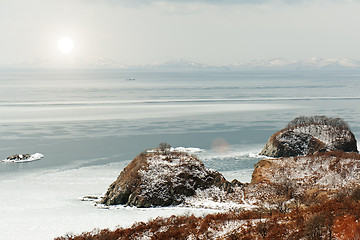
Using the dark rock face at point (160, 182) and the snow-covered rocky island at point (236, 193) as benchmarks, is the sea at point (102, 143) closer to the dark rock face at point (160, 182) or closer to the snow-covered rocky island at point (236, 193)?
the dark rock face at point (160, 182)

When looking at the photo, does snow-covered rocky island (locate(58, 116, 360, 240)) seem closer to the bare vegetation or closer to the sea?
the bare vegetation

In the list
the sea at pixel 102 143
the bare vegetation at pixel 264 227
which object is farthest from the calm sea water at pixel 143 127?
the bare vegetation at pixel 264 227

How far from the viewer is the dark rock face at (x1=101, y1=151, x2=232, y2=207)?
36281 mm

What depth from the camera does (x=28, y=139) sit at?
6781 centimetres

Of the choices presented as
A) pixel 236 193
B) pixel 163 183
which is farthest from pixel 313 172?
pixel 163 183

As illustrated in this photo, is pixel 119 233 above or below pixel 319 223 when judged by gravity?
→ below

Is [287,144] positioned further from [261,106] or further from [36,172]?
[261,106]

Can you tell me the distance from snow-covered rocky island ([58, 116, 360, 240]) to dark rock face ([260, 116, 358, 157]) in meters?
11.8

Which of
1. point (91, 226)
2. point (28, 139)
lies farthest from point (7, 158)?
point (91, 226)

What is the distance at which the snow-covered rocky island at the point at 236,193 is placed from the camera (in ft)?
74.2

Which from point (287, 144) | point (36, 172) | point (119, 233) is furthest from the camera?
point (287, 144)

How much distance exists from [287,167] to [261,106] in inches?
3016

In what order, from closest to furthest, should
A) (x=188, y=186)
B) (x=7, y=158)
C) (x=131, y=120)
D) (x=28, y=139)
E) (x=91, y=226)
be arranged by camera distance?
(x=91, y=226)
(x=188, y=186)
(x=7, y=158)
(x=28, y=139)
(x=131, y=120)

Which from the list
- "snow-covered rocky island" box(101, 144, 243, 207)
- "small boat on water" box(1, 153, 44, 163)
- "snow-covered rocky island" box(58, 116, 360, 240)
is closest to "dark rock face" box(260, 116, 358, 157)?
"snow-covered rocky island" box(58, 116, 360, 240)
